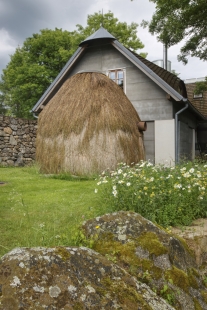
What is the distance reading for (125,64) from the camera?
13.8 metres

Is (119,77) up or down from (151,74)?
up

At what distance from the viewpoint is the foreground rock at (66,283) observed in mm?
1586

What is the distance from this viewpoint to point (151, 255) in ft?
8.30

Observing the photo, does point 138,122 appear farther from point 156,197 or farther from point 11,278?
point 11,278

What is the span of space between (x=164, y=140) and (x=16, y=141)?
6638 mm

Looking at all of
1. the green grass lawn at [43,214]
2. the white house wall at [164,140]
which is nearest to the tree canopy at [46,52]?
the white house wall at [164,140]

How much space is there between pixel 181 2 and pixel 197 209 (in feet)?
34.1

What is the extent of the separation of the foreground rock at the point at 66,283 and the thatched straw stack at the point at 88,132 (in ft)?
25.3

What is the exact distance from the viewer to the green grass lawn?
327 centimetres

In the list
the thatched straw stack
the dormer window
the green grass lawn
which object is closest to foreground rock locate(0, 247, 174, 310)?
the green grass lawn

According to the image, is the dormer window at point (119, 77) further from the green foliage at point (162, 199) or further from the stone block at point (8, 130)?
the green foliage at point (162, 199)

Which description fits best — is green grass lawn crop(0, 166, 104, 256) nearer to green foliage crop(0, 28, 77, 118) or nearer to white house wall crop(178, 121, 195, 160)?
white house wall crop(178, 121, 195, 160)

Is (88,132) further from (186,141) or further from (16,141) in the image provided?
(186,141)

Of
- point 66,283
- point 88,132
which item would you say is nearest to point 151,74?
point 88,132
